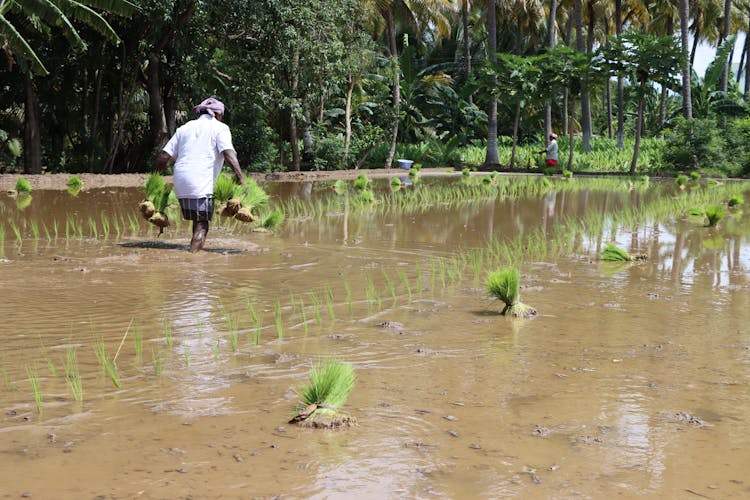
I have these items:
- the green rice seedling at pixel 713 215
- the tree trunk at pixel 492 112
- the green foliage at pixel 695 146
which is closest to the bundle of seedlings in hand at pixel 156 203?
the green rice seedling at pixel 713 215

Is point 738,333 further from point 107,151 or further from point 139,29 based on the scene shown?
point 107,151

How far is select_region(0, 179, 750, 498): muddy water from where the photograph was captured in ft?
9.30

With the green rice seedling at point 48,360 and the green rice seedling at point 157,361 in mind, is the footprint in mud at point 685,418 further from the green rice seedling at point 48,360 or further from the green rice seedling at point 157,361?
the green rice seedling at point 48,360

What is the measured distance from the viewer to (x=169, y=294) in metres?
5.89

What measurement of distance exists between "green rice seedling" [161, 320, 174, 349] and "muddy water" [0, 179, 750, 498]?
0.02 metres

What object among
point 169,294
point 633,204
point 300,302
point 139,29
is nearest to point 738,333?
point 300,302

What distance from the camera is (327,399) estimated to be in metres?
3.28

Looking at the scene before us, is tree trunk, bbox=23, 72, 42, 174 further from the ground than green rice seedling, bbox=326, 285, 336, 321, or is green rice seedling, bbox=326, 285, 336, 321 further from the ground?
tree trunk, bbox=23, 72, 42, 174

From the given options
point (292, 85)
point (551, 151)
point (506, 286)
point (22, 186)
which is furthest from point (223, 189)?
point (551, 151)

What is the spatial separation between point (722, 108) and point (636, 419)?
32.5 metres

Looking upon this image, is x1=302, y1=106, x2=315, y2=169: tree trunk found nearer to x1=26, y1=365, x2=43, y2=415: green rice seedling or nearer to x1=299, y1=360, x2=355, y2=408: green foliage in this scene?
x1=26, y1=365, x2=43, y2=415: green rice seedling

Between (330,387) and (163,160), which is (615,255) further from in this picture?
(330,387)

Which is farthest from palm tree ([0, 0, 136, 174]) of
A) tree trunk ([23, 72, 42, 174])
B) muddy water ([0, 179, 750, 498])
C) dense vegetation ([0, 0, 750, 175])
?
muddy water ([0, 179, 750, 498])

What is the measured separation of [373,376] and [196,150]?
4.28 m
